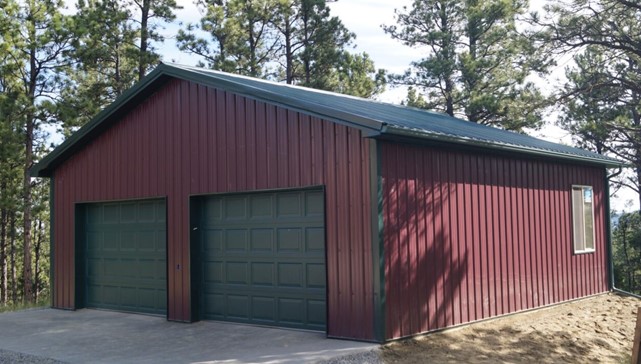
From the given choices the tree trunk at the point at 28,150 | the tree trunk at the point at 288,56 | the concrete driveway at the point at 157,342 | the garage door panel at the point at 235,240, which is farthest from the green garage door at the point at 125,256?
the tree trunk at the point at 288,56

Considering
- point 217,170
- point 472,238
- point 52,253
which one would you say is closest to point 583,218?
point 472,238

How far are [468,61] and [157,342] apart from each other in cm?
2027

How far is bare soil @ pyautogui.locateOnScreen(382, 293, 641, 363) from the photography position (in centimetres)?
814

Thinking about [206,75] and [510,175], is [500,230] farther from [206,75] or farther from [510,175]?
[206,75]

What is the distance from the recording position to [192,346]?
29.2 ft

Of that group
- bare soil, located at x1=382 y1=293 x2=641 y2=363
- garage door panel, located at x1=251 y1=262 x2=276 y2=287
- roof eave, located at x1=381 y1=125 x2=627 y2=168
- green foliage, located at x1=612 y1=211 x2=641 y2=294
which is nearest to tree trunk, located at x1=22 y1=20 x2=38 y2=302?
garage door panel, located at x1=251 y1=262 x2=276 y2=287

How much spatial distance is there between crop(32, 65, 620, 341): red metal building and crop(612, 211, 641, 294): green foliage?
13225 mm

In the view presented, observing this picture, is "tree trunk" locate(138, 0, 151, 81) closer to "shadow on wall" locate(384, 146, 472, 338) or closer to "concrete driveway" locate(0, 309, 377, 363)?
"concrete driveway" locate(0, 309, 377, 363)

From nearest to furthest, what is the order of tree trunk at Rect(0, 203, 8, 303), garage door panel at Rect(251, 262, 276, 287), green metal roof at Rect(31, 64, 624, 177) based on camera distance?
green metal roof at Rect(31, 64, 624, 177) → garage door panel at Rect(251, 262, 276, 287) → tree trunk at Rect(0, 203, 8, 303)

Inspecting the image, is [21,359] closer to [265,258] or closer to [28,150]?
[265,258]

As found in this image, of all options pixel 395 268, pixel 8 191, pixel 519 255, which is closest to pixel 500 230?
pixel 519 255

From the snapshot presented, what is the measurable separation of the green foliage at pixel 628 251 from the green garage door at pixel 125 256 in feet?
62.3

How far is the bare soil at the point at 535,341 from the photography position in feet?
26.7

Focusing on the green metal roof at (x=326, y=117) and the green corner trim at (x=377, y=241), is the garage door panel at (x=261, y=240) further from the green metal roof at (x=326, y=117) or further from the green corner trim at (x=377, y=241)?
the green corner trim at (x=377, y=241)
